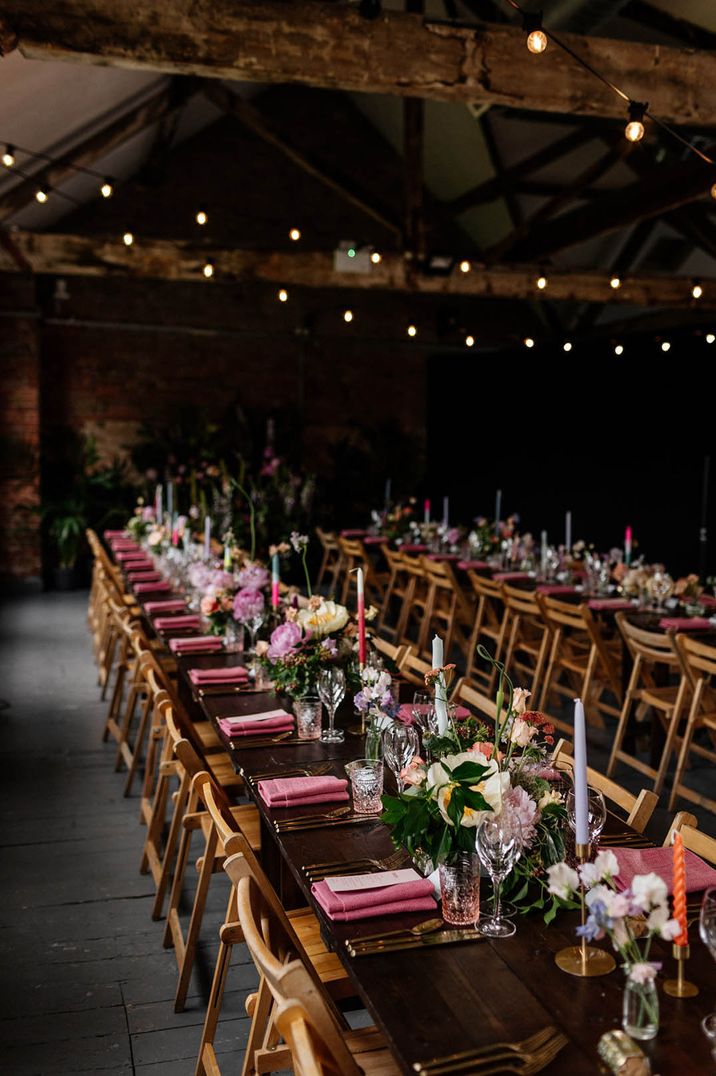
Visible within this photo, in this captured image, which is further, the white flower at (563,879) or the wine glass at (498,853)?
the wine glass at (498,853)

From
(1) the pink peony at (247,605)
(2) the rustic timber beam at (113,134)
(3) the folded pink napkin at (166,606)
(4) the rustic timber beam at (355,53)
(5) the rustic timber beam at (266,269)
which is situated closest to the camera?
(1) the pink peony at (247,605)

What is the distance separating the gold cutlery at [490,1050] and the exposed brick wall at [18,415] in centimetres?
1090

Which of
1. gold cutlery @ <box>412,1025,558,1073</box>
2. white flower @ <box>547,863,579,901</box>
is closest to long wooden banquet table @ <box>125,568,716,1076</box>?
gold cutlery @ <box>412,1025,558,1073</box>

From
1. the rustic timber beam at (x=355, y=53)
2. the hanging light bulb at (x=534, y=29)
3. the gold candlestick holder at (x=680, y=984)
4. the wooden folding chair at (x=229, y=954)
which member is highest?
the rustic timber beam at (x=355, y=53)

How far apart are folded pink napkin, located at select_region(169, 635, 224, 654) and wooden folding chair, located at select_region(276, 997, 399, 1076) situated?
2.59 metres

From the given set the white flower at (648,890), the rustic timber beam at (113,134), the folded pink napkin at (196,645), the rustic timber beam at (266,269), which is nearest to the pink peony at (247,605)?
the folded pink napkin at (196,645)

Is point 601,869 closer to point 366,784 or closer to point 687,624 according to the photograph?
point 366,784

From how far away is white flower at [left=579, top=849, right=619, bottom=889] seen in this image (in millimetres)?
1622

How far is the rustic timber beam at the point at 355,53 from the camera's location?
477cm

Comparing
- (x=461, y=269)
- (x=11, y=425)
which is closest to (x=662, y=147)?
(x=461, y=269)

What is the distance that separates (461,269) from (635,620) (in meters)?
4.51

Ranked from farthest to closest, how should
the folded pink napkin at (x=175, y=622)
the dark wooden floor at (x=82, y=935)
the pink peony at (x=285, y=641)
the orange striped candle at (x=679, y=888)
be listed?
the folded pink napkin at (x=175, y=622) < the pink peony at (x=285, y=641) < the dark wooden floor at (x=82, y=935) < the orange striped candle at (x=679, y=888)

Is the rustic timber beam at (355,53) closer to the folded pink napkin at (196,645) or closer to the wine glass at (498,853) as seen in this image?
the folded pink napkin at (196,645)

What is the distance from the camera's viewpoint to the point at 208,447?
41.2ft
